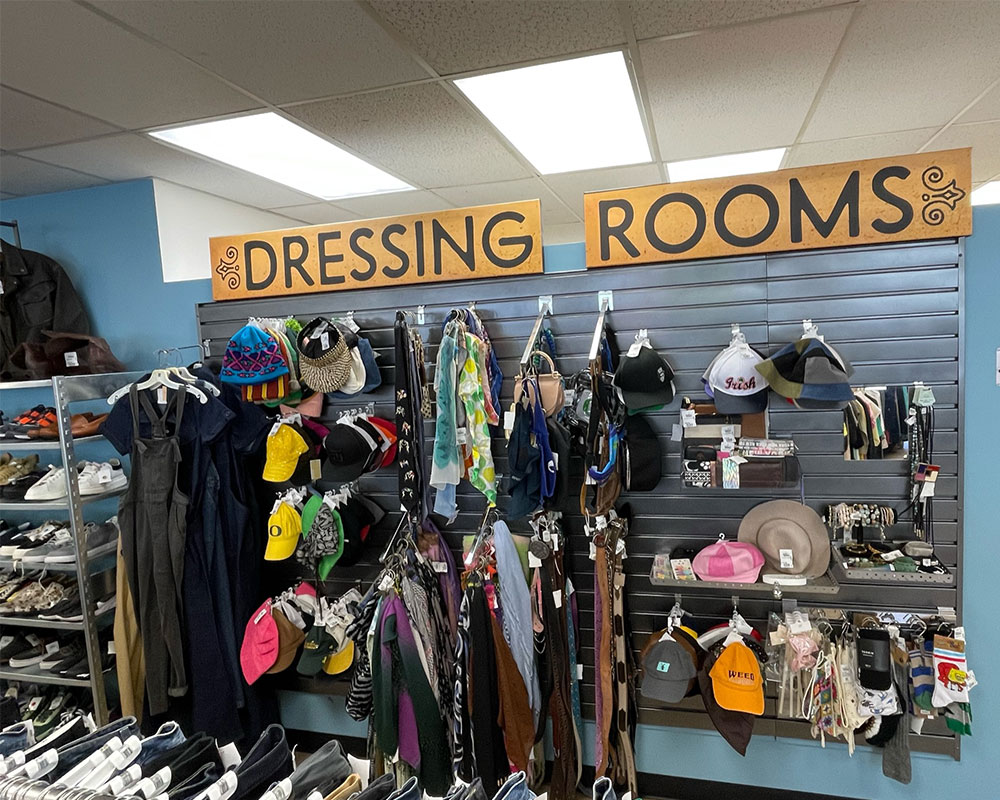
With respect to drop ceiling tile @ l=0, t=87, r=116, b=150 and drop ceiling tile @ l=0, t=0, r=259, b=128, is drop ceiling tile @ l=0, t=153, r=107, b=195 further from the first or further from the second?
drop ceiling tile @ l=0, t=0, r=259, b=128

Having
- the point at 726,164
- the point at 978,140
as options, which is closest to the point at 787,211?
the point at 726,164

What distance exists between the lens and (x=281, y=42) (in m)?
2.12

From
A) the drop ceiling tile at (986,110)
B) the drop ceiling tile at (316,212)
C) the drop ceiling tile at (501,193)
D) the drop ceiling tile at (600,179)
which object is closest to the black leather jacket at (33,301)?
the drop ceiling tile at (316,212)

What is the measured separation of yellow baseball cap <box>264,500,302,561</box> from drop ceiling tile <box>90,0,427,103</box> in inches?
70.3

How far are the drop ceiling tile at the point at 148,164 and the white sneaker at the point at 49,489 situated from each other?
1.53 meters

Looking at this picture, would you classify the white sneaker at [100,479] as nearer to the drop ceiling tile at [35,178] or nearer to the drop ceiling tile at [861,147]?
the drop ceiling tile at [35,178]

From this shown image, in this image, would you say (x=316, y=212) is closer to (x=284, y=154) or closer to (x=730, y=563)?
(x=284, y=154)

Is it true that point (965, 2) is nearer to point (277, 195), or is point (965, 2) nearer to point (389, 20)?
point (389, 20)

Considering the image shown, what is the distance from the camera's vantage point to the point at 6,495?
9.82 ft

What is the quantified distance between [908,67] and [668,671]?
2693mm

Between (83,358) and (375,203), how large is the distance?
230 cm

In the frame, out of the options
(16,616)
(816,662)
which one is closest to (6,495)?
(16,616)

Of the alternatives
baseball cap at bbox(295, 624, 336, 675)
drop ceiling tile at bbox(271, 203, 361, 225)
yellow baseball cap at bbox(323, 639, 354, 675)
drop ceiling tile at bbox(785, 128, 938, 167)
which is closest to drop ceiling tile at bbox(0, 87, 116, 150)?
drop ceiling tile at bbox(271, 203, 361, 225)

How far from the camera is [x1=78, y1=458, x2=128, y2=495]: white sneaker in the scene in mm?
2869
